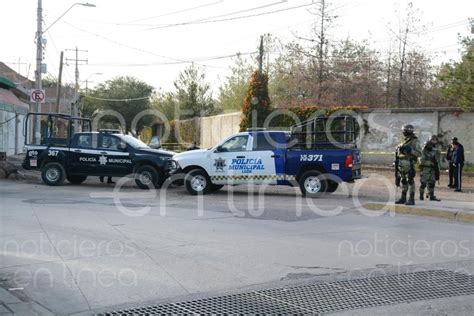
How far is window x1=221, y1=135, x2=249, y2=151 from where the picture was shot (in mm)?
16172

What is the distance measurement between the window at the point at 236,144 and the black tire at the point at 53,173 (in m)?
5.89

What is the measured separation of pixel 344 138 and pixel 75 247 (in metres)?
9.85

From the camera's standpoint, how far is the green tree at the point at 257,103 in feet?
95.2

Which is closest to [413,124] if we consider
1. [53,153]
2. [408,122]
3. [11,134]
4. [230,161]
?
[408,122]

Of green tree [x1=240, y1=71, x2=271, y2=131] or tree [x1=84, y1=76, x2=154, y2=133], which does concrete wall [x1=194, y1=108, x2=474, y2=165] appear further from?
tree [x1=84, y1=76, x2=154, y2=133]

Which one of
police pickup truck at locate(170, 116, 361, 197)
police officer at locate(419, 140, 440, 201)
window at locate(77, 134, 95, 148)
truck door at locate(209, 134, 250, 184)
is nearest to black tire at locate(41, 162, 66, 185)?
window at locate(77, 134, 95, 148)

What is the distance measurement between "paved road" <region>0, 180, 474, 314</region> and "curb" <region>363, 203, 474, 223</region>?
41cm

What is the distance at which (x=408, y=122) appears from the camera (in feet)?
79.9

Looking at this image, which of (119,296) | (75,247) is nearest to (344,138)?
(75,247)

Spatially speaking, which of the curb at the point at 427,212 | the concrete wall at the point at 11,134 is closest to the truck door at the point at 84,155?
the curb at the point at 427,212

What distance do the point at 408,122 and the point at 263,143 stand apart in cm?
1064

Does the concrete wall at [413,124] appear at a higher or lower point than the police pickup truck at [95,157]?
higher

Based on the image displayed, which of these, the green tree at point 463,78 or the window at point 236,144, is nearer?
the window at point 236,144

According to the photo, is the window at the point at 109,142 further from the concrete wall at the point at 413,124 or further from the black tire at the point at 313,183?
the concrete wall at the point at 413,124
